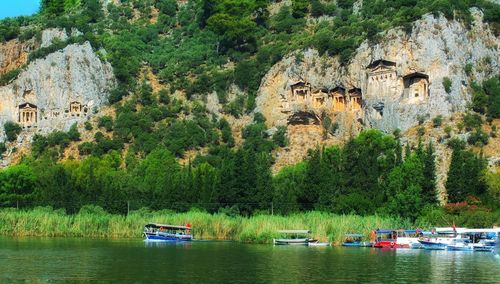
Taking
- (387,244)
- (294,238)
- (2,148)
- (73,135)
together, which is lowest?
(387,244)

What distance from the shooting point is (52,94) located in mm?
142625

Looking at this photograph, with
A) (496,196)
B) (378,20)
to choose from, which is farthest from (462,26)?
(496,196)

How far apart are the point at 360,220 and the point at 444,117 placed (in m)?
34.4

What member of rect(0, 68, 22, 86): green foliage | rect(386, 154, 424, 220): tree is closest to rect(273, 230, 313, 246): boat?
rect(386, 154, 424, 220): tree

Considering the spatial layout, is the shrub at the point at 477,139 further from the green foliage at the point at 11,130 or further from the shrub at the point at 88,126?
the green foliage at the point at 11,130

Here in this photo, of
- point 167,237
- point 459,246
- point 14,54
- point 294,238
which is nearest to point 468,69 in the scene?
point 459,246

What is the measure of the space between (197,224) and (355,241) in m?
16.0

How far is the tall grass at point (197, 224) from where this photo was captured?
91.4 m

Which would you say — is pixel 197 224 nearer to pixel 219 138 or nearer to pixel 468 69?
pixel 219 138

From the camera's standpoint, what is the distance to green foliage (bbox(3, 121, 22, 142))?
139 m

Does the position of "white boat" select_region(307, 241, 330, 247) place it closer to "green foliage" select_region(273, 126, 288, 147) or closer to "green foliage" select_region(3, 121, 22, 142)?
"green foliage" select_region(273, 126, 288, 147)

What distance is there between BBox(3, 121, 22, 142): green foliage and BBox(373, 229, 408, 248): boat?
6671 cm

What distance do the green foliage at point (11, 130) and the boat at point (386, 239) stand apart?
66.7 meters

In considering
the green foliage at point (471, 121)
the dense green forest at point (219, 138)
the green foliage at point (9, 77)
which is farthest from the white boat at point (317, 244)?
the green foliage at point (9, 77)
